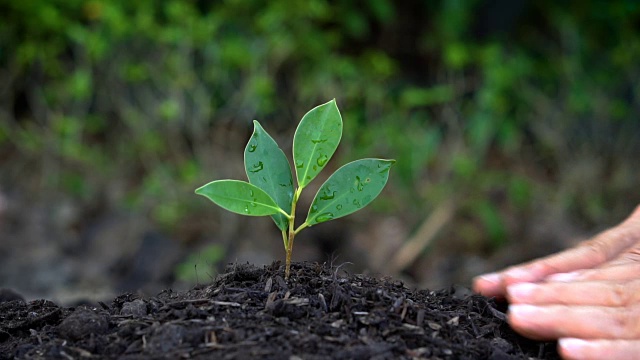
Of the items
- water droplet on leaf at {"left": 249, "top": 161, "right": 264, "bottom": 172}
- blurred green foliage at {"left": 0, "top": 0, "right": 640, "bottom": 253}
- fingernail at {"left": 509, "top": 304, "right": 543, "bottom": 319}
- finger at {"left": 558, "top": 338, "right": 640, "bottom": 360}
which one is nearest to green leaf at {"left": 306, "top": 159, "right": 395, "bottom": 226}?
water droplet on leaf at {"left": 249, "top": 161, "right": 264, "bottom": 172}

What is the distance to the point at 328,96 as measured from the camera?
168 inches

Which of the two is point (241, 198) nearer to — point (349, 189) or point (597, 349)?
point (349, 189)

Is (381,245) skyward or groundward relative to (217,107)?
groundward

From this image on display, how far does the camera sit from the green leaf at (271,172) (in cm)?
132

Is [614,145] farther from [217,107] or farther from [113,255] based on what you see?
[113,255]

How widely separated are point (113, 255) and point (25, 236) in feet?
1.93

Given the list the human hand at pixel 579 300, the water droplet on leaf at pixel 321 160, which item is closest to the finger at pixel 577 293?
the human hand at pixel 579 300

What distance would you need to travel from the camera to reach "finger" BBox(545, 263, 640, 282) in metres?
1.57

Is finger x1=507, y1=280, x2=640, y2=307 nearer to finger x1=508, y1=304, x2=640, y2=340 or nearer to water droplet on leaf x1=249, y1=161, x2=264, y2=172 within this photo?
finger x1=508, y1=304, x2=640, y2=340

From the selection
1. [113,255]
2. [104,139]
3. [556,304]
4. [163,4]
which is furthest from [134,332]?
[104,139]

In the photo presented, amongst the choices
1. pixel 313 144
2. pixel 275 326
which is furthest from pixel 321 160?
pixel 275 326

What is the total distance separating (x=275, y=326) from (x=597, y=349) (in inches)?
24.3

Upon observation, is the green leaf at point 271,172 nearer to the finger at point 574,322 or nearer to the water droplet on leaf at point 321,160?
the water droplet on leaf at point 321,160

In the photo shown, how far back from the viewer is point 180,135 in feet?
14.4
